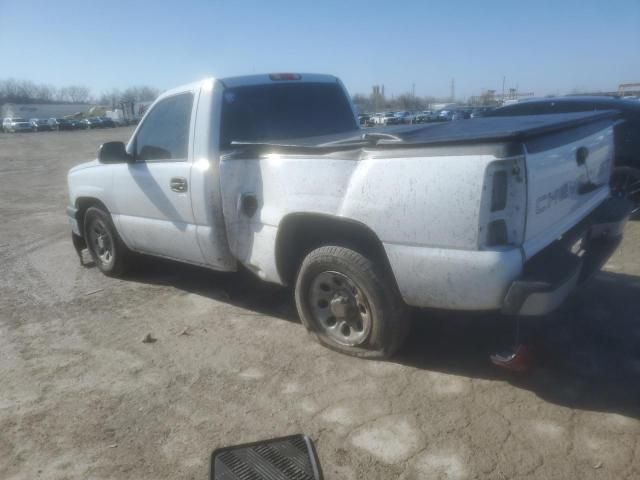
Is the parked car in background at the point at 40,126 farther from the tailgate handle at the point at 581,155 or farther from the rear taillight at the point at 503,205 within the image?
the rear taillight at the point at 503,205

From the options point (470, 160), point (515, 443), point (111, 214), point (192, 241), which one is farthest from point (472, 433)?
point (111, 214)

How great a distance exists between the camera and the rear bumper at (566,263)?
2600 mm

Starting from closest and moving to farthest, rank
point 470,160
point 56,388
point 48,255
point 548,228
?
point 470,160
point 548,228
point 56,388
point 48,255

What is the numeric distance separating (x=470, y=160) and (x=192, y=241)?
249 centimetres

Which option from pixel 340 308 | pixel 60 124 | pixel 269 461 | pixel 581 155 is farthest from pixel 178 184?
pixel 60 124

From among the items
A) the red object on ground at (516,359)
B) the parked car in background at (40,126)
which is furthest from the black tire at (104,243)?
the parked car in background at (40,126)

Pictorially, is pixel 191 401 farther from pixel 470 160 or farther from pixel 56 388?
pixel 470 160

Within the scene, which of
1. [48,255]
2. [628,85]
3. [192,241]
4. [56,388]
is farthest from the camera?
[628,85]

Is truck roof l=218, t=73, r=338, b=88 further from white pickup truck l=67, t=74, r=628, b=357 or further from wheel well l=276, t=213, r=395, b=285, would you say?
wheel well l=276, t=213, r=395, b=285

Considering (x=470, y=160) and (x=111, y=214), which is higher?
(x=470, y=160)

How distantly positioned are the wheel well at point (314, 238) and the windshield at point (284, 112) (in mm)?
935

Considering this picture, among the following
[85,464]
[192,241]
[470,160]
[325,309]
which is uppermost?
[470,160]

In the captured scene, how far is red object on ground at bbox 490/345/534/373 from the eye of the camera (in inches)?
114

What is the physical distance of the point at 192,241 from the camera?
424cm
